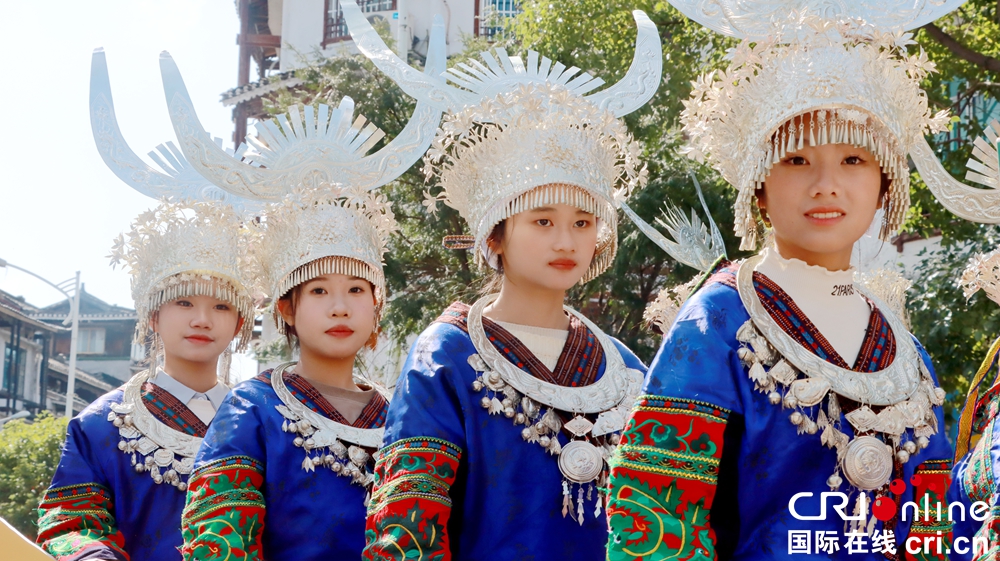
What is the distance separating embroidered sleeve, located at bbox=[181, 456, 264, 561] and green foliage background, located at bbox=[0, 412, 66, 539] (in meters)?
11.9

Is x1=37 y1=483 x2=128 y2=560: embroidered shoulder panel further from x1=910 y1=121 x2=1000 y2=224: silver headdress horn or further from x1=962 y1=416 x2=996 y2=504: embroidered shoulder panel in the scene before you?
x1=910 y1=121 x2=1000 y2=224: silver headdress horn

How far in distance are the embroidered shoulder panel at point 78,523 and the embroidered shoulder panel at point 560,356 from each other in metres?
1.69

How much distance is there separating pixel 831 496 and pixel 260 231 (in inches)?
113

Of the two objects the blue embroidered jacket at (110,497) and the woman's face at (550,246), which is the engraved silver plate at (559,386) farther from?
the blue embroidered jacket at (110,497)

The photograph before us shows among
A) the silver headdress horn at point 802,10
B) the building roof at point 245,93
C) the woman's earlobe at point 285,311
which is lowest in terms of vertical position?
the woman's earlobe at point 285,311

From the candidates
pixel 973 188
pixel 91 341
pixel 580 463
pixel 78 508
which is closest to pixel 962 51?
pixel 973 188

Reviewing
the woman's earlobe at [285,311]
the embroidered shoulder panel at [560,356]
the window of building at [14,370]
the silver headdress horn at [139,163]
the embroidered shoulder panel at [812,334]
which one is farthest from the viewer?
the window of building at [14,370]

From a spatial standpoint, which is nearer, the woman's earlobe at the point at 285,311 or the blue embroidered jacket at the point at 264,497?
the blue embroidered jacket at the point at 264,497

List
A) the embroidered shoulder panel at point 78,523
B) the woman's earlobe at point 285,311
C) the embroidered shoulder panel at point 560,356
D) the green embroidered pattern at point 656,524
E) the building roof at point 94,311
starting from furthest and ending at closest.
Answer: the building roof at point 94,311, the woman's earlobe at point 285,311, the embroidered shoulder panel at point 78,523, the embroidered shoulder panel at point 560,356, the green embroidered pattern at point 656,524

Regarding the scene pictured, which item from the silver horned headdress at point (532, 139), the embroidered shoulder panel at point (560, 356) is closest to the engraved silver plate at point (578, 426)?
the embroidered shoulder panel at point (560, 356)

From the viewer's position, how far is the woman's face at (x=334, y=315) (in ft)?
14.7

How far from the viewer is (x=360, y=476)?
4285 mm

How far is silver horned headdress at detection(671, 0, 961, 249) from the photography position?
9.63 ft

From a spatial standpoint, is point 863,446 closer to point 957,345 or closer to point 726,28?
point 726,28
